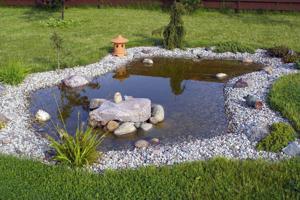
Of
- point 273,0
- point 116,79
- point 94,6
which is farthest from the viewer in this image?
point 94,6

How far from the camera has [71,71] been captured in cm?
1169

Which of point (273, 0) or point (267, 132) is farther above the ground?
point (273, 0)

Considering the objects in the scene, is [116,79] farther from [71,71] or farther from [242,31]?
[242,31]

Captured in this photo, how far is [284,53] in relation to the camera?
12.7m

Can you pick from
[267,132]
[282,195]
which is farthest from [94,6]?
[282,195]

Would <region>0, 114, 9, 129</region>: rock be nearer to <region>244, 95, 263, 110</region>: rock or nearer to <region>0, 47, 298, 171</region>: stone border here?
<region>0, 47, 298, 171</region>: stone border

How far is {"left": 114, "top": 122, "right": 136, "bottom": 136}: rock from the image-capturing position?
805 centimetres

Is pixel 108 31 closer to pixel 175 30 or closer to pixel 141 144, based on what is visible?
pixel 175 30

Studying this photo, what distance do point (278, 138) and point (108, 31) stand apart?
11.0 m

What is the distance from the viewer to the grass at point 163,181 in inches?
223

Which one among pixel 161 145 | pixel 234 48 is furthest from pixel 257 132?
pixel 234 48

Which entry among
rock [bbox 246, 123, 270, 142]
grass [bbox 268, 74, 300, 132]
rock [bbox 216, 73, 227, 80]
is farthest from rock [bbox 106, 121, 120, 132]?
rock [bbox 216, 73, 227, 80]

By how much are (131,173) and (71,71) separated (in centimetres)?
606

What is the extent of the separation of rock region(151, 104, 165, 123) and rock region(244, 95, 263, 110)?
186cm
